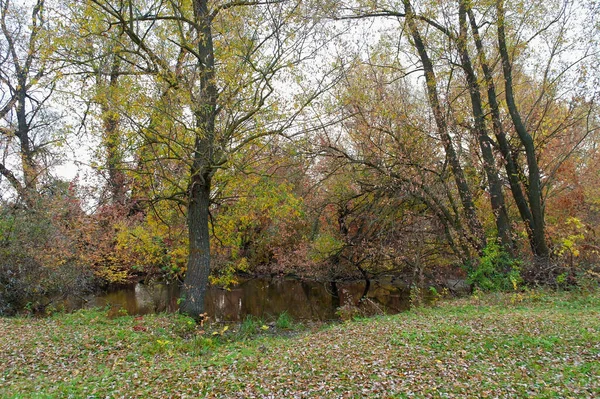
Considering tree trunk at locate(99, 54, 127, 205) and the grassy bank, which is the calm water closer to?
the grassy bank

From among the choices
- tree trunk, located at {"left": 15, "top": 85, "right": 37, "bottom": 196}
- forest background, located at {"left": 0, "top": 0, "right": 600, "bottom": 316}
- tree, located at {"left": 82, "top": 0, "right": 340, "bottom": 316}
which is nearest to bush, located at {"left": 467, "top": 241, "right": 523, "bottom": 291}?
forest background, located at {"left": 0, "top": 0, "right": 600, "bottom": 316}

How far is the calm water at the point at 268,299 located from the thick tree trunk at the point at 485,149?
438 cm

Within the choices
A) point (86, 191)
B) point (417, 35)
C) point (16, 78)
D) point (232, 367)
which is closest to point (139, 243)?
point (86, 191)

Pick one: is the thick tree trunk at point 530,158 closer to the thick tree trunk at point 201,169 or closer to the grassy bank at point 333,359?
the grassy bank at point 333,359

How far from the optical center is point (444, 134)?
1390cm

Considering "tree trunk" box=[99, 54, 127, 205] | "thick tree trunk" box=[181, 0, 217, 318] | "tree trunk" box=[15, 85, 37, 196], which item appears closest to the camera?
"tree trunk" box=[99, 54, 127, 205]

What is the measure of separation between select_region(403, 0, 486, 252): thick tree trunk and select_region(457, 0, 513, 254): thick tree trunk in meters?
0.72

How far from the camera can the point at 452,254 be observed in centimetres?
1530

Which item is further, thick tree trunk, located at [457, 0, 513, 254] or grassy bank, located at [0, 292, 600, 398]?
thick tree trunk, located at [457, 0, 513, 254]

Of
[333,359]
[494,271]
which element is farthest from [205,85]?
[494,271]

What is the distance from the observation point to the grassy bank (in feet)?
17.7

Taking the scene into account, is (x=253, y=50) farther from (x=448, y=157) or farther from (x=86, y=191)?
(x=86, y=191)

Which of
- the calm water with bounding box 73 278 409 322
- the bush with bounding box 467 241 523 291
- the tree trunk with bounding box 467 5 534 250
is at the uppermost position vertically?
the tree trunk with bounding box 467 5 534 250

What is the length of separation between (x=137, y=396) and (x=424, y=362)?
4085 millimetres
